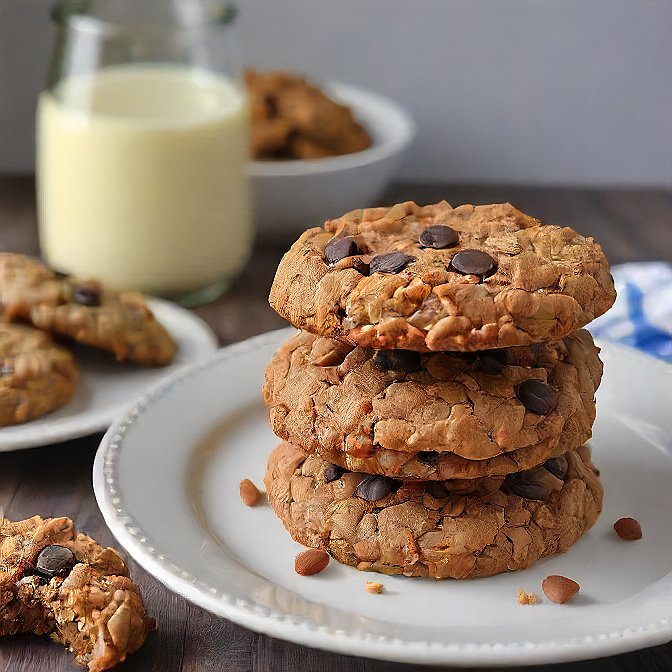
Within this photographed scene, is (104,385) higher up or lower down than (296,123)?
lower down

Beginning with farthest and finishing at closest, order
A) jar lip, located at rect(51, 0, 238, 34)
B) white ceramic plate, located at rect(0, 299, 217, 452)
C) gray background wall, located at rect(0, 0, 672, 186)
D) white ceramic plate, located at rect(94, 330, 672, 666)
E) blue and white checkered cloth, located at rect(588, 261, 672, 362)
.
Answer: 1. gray background wall, located at rect(0, 0, 672, 186)
2. jar lip, located at rect(51, 0, 238, 34)
3. blue and white checkered cloth, located at rect(588, 261, 672, 362)
4. white ceramic plate, located at rect(0, 299, 217, 452)
5. white ceramic plate, located at rect(94, 330, 672, 666)

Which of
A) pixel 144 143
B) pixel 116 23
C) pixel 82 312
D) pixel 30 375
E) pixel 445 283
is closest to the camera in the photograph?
pixel 445 283

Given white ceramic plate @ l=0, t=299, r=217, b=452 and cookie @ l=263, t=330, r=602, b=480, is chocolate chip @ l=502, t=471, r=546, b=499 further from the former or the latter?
white ceramic plate @ l=0, t=299, r=217, b=452

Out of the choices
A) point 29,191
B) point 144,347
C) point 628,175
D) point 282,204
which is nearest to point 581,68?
point 628,175

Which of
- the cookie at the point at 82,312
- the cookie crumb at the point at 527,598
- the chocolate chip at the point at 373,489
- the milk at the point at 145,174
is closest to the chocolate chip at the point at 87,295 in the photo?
the cookie at the point at 82,312

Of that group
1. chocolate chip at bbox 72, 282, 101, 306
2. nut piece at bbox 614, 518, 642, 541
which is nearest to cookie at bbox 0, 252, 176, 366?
chocolate chip at bbox 72, 282, 101, 306

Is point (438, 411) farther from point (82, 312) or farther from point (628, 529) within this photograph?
point (82, 312)

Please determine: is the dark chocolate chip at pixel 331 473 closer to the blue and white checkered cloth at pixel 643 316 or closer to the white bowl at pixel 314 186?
the blue and white checkered cloth at pixel 643 316

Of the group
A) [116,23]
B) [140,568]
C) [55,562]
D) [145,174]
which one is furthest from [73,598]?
[116,23]

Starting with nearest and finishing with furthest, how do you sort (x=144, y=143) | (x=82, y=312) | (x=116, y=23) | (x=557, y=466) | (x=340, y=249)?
(x=340, y=249)
(x=557, y=466)
(x=82, y=312)
(x=144, y=143)
(x=116, y=23)
